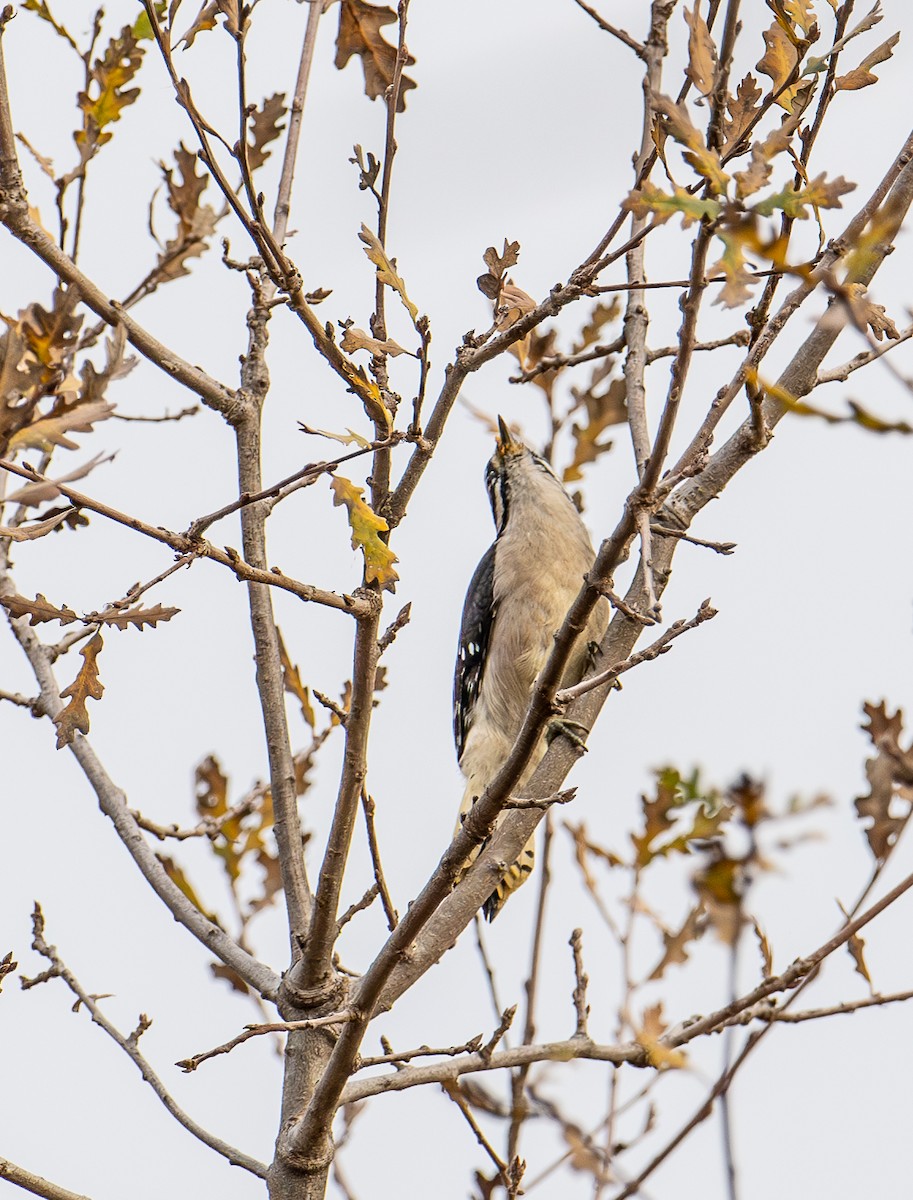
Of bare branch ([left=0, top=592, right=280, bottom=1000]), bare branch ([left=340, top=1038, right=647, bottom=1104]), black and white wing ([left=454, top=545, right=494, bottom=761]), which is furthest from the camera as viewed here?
black and white wing ([left=454, top=545, right=494, bottom=761])

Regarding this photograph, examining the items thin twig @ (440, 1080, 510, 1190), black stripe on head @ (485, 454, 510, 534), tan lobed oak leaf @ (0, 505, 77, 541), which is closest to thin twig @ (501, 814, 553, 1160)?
thin twig @ (440, 1080, 510, 1190)

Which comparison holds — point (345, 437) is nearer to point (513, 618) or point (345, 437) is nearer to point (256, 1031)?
point (256, 1031)

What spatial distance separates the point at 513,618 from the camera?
521 centimetres

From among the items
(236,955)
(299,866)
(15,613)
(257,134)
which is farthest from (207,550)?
(257,134)

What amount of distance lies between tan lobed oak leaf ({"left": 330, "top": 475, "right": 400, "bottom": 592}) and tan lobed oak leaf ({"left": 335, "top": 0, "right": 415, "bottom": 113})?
0.97m

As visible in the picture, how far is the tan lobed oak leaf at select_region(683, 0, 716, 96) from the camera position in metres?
1.91

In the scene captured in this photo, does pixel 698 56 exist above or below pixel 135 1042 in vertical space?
above

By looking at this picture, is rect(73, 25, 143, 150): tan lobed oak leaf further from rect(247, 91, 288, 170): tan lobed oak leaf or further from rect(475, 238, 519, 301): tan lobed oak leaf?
rect(475, 238, 519, 301): tan lobed oak leaf

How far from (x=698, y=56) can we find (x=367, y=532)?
0.97 meters

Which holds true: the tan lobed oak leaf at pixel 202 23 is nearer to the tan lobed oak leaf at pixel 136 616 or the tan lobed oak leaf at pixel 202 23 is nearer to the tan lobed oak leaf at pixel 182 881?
the tan lobed oak leaf at pixel 136 616

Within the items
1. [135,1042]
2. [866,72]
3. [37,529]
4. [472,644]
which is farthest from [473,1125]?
[472,644]

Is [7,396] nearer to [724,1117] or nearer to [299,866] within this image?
[724,1117]

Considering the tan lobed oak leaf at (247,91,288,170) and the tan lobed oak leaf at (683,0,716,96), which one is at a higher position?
the tan lobed oak leaf at (247,91,288,170)

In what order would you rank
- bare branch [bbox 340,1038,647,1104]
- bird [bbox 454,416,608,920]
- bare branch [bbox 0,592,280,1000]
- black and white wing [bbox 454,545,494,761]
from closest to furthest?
bare branch [bbox 340,1038,647,1104] < bare branch [bbox 0,592,280,1000] < bird [bbox 454,416,608,920] < black and white wing [bbox 454,545,494,761]
